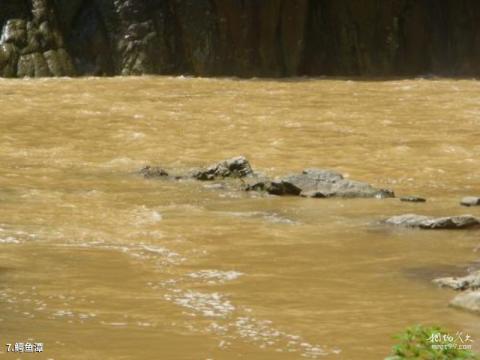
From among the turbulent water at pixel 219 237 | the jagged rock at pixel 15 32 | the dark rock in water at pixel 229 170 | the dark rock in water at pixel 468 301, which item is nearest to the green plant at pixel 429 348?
the turbulent water at pixel 219 237

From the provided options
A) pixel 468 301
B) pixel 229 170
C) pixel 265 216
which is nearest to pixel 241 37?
pixel 229 170

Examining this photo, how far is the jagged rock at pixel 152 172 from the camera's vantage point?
1249 cm

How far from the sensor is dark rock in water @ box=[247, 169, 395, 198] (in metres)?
11.0

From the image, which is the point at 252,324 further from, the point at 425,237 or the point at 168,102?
the point at 168,102

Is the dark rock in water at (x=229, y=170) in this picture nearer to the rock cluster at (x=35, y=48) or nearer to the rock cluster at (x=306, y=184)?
the rock cluster at (x=306, y=184)

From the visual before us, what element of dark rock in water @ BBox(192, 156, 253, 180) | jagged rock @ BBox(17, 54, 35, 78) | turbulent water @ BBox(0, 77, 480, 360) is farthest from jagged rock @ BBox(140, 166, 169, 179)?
jagged rock @ BBox(17, 54, 35, 78)

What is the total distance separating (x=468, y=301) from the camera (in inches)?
233

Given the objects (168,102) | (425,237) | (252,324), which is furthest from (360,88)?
(252,324)

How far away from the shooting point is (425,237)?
852 centimetres

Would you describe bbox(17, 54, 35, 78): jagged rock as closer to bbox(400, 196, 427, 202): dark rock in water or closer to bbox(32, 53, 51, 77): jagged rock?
bbox(32, 53, 51, 77): jagged rock

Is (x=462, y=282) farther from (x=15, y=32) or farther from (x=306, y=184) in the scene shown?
(x=15, y=32)

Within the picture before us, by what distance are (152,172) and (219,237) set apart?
169 inches

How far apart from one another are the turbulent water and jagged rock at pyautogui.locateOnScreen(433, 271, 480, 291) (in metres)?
0.12

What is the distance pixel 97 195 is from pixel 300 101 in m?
10.9
